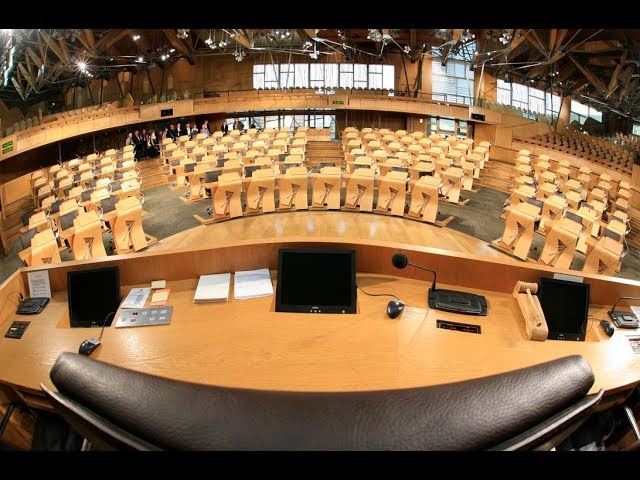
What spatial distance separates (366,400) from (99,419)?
35 cm

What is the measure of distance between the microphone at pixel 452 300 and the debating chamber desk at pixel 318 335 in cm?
5

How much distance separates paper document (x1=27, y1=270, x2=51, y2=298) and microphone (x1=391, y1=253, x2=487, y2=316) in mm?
2492

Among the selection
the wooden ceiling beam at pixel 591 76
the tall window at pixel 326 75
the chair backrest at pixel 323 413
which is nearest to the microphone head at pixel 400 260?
the chair backrest at pixel 323 413

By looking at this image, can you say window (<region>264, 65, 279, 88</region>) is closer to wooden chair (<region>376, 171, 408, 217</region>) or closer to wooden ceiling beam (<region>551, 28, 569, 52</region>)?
wooden ceiling beam (<region>551, 28, 569, 52</region>)

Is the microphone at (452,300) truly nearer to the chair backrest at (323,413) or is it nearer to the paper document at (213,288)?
the paper document at (213,288)

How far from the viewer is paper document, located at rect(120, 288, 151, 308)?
2875 mm

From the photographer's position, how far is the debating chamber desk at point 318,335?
2221 mm

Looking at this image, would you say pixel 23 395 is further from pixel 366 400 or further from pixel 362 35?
pixel 362 35

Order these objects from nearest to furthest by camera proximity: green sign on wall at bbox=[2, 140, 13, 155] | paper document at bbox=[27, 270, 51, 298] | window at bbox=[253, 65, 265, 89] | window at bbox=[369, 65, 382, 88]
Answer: paper document at bbox=[27, 270, 51, 298], green sign on wall at bbox=[2, 140, 13, 155], window at bbox=[253, 65, 265, 89], window at bbox=[369, 65, 382, 88]

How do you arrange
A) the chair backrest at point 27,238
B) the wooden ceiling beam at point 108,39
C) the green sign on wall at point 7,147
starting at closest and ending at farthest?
the chair backrest at point 27,238 → the green sign on wall at point 7,147 → the wooden ceiling beam at point 108,39

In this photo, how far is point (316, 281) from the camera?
2.86 meters

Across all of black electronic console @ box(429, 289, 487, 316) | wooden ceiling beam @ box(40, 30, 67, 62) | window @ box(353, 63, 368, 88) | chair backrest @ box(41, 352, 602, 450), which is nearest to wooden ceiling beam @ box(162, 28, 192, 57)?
wooden ceiling beam @ box(40, 30, 67, 62)

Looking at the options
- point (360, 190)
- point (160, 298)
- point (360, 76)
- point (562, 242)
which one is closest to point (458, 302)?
point (160, 298)

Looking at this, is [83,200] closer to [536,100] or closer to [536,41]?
[536,41]
